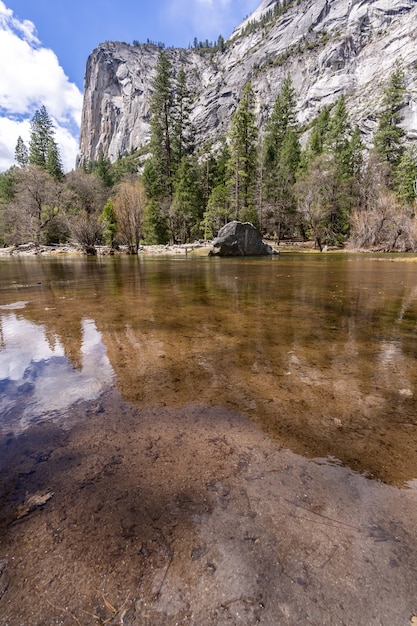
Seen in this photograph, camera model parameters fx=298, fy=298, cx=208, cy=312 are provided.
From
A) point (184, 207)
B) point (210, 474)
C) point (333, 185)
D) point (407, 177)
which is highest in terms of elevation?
point (407, 177)

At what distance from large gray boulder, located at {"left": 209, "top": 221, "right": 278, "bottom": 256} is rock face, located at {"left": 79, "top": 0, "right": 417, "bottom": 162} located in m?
39.0

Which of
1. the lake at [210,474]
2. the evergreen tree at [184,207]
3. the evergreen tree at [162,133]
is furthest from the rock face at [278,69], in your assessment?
the lake at [210,474]

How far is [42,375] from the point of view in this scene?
2.28 metres

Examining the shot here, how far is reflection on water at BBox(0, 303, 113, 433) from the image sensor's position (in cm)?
181

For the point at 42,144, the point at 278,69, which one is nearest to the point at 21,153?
the point at 42,144

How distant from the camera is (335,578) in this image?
0.86 m

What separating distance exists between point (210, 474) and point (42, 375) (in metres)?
1.64

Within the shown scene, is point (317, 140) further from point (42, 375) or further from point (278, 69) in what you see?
point (278, 69)

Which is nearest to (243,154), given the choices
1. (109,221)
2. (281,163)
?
(281,163)

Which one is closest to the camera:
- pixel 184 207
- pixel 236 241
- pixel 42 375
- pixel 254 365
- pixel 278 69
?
pixel 42 375

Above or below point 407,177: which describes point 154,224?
below

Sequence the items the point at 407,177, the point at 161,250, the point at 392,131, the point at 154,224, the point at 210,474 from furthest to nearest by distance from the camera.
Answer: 1. the point at 392,131
2. the point at 407,177
3. the point at 154,224
4. the point at 161,250
5. the point at 210,474

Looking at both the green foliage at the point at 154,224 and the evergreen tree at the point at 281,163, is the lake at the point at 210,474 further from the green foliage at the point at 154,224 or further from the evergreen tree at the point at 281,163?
the evergreen tree at the point at 281,163

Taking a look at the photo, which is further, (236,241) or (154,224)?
(154,224)
